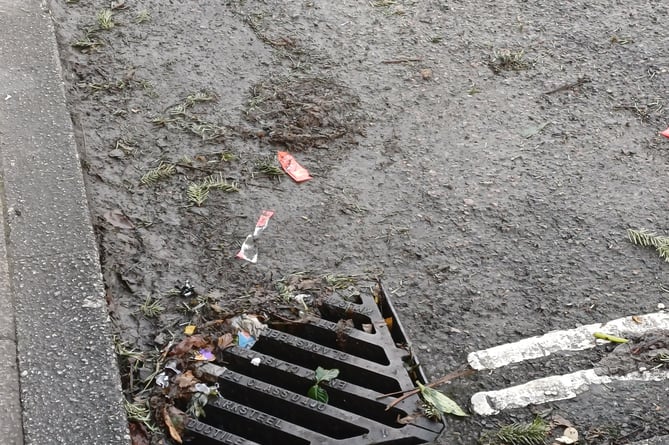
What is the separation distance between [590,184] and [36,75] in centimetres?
244

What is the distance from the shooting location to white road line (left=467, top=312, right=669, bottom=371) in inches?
97.2

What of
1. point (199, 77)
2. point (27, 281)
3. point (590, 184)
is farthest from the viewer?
point (199, 77)

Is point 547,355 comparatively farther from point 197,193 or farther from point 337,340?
point 197,193

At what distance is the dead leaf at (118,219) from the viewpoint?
2.85 meters

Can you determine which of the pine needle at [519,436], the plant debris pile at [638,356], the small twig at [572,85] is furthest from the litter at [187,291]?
the small twig at [572,85]

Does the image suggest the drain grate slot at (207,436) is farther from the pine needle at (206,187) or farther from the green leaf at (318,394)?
the pine needle at (206,187)

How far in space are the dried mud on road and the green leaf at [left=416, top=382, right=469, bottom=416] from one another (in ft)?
0.12

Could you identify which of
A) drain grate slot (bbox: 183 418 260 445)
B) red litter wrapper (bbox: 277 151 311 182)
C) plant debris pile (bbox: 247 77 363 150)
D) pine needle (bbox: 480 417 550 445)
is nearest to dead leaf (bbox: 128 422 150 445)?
drain grate slot (bbox: 183 418 260 445)

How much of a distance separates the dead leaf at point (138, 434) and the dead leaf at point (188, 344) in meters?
0.28

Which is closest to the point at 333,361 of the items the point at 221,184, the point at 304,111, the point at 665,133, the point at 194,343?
the point at 194,343

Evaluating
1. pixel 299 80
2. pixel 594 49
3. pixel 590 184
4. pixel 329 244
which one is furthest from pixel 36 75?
pixel 594 49

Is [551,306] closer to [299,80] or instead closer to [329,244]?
[329,244]

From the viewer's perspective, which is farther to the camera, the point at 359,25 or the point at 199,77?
the point at 359,25

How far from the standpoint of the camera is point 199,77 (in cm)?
356
